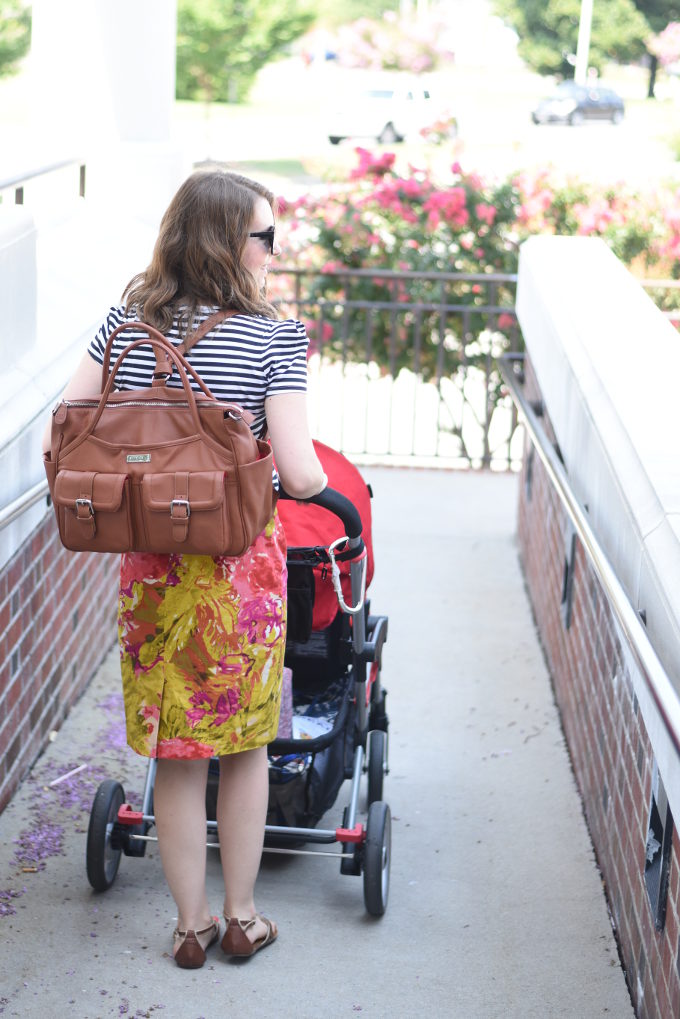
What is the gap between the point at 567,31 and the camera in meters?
51.0

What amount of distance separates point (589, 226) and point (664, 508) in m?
6.59

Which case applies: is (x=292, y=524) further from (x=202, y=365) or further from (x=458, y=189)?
(x=458, y=189)

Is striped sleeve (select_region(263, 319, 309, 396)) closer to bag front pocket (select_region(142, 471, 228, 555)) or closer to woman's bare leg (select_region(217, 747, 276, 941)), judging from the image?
bag front pocket (select_region(142, 471, 228, 555))

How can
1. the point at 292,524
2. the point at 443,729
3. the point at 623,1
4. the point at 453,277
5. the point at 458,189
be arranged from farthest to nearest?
1. the point at 623,1
2. the point at 458,189
3. the point at 453,277
4. the point at 443,729
5. the point at 292,524

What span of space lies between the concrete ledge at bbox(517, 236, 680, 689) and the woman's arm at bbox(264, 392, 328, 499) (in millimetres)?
701

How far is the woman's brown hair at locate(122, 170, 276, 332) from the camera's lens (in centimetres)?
258

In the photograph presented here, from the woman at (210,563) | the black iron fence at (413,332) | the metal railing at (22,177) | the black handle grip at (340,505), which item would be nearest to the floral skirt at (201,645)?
the woman at (210,563)

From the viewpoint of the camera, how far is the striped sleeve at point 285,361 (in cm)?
254

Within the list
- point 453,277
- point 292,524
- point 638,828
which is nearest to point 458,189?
point 453,277

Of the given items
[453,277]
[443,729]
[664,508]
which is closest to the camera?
[664,508]

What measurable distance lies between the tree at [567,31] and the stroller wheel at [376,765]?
49.3 meters

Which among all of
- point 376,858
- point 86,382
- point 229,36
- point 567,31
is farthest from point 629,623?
point 567,31

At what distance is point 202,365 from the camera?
2.55m

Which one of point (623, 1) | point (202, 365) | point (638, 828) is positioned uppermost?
point (623, 1)
